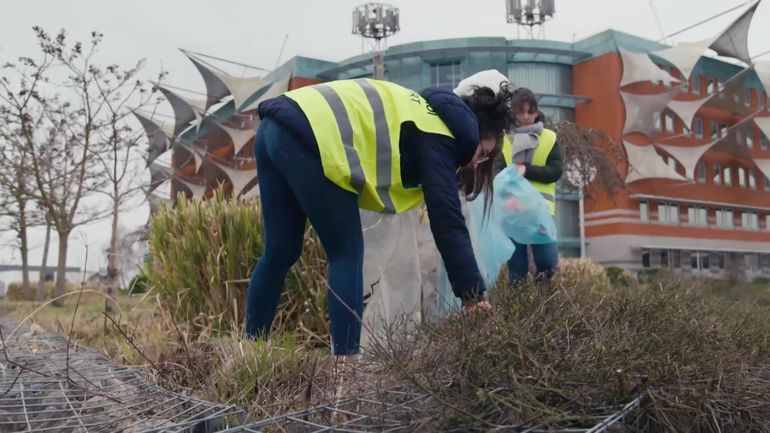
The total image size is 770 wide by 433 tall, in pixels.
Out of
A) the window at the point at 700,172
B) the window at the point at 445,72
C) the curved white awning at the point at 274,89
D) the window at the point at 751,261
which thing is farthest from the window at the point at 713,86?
the curved white awning at the point at 274,89

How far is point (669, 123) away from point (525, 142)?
39.5 m

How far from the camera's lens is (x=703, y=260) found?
136 ft

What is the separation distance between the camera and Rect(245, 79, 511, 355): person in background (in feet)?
7.25

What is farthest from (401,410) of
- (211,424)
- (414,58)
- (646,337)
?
(414,58)

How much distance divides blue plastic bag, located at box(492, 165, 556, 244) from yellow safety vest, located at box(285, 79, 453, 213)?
5.35 ft

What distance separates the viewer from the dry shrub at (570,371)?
1.19 metres

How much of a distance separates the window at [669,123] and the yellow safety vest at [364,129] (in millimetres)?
40828

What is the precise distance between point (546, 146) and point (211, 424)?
3.52 meters

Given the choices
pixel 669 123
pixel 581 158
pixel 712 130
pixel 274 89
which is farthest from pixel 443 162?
pixel 712 130

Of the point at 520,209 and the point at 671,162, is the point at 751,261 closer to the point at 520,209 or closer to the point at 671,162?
the point at 671,162

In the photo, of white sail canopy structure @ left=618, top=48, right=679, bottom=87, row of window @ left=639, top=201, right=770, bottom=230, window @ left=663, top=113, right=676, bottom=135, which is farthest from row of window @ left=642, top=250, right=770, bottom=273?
white sail canopy structure @ left=618, top=48, right=679, bottom=87

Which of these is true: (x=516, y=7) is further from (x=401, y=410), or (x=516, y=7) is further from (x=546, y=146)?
(x=401, y=410)

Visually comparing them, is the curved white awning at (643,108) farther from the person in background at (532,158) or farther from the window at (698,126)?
the person in background at (532,158)

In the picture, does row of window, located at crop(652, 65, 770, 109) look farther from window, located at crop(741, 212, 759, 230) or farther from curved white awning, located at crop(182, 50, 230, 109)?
curved white awning, located at crop(182, 50, 230, 109)
